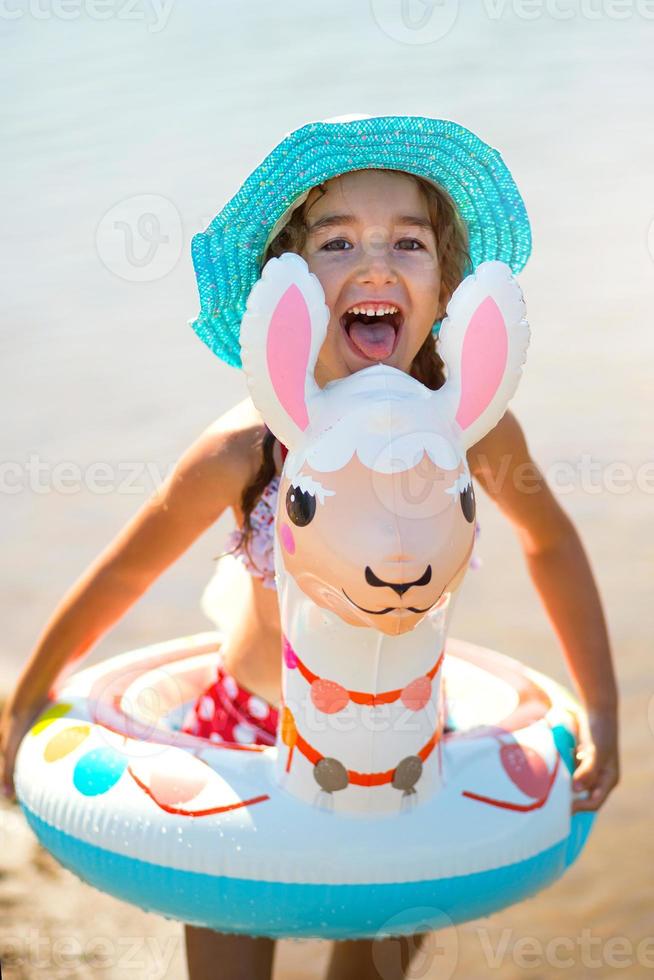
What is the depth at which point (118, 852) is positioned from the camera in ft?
5.89

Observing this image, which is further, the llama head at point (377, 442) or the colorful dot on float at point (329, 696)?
the colorful dot on float at point (329, 696)

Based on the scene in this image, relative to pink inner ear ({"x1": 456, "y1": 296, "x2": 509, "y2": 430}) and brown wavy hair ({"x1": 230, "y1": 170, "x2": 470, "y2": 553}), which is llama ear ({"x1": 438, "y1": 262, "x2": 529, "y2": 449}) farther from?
brown wavy hair ({"x1": 230, "y1": 170, "x2": 470, "y2": 553})

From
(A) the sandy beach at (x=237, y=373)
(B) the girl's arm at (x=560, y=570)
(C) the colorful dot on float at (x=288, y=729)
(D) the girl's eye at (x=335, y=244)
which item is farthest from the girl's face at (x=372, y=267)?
(A) the sandy beach at (x=237, y=373)

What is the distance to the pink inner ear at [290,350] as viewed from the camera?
1593 mm

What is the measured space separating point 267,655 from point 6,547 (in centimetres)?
212

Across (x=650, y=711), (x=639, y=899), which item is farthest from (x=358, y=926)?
(x=650, y=711)

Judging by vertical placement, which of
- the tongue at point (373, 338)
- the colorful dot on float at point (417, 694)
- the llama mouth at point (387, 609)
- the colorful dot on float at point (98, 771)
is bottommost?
the colorful dot on float at point (98, 771)

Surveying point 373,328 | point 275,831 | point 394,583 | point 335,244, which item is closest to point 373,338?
point 373,328

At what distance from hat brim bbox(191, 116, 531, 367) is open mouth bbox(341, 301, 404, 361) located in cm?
19

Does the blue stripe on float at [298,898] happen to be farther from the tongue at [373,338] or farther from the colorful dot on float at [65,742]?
the tongue at [373,338]

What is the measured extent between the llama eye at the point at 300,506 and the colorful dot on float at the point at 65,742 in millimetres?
538

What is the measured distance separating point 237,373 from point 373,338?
3.18 m

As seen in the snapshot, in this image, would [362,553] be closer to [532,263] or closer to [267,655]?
[267,655]

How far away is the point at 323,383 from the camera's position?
72.4 inches
